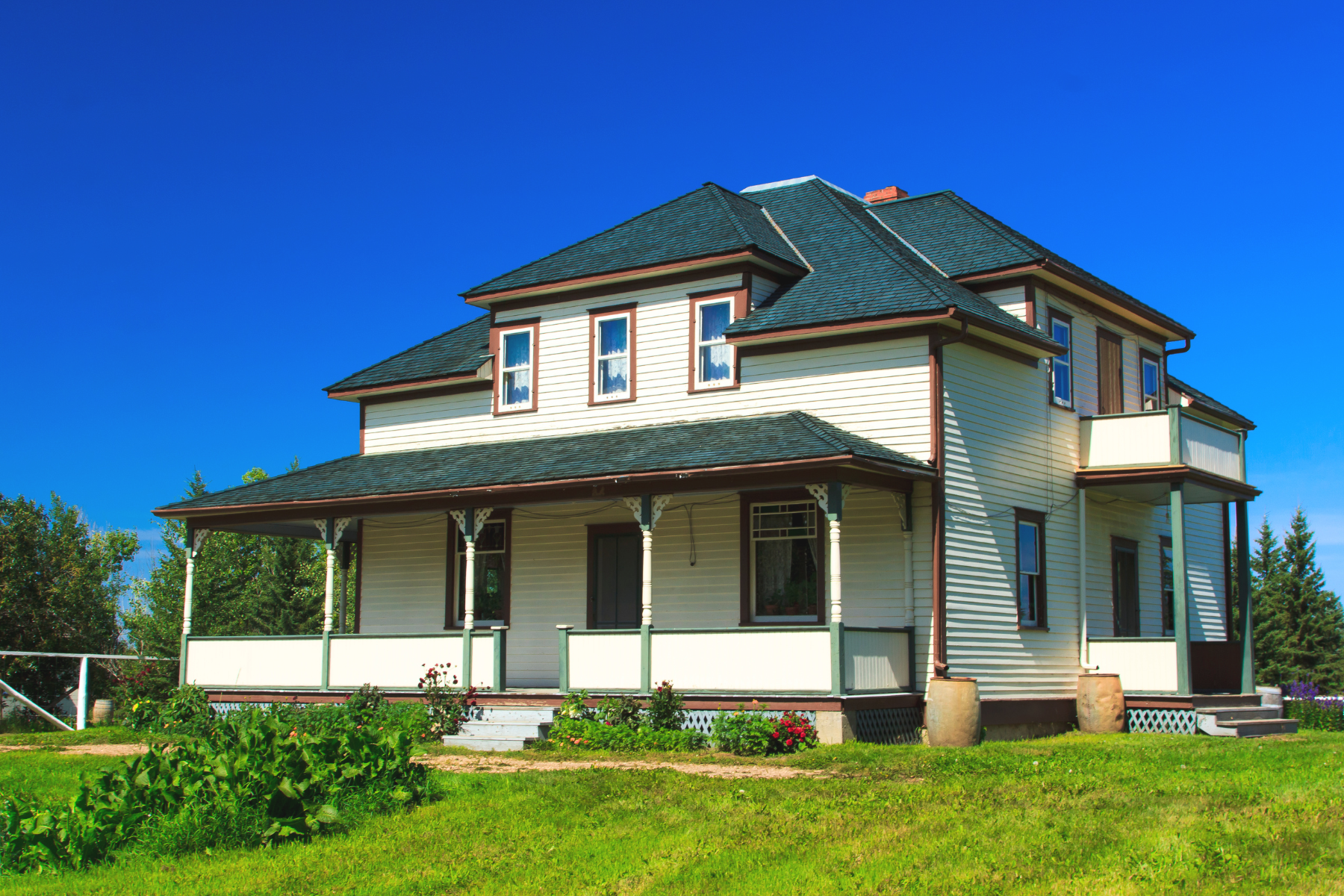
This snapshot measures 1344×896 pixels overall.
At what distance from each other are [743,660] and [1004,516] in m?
5.20

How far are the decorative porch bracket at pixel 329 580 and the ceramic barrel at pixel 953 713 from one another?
31.7ft

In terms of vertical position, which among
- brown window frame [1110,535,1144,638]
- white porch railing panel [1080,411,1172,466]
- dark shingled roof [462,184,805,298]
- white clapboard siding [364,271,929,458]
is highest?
dark shingled roof [462,184,805,298]

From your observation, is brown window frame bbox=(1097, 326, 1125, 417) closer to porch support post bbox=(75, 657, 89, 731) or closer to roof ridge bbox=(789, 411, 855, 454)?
roof ridge bbox=(789, 411, 855, 454)

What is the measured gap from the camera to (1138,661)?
21.1 meters

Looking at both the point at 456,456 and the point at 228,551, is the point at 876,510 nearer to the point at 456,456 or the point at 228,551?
the point at 456,456

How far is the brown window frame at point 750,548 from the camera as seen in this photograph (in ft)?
64.8

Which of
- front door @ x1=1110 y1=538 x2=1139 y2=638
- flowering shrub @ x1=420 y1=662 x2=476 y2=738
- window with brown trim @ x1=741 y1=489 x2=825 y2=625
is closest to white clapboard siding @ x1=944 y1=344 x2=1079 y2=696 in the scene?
front door @ x1=1110 y1=538 x2=1139 y2=638

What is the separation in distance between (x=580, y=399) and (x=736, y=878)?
14593 mm

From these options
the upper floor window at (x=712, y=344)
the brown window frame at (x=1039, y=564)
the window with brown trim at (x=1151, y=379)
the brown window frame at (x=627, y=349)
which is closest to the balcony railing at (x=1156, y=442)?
the brown window frame at (x=1039, y=564)

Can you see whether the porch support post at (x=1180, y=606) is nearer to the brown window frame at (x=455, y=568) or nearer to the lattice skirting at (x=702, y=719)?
the lattice skirting at (x=702, y=719)

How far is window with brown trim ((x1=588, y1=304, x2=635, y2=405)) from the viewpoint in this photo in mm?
22656


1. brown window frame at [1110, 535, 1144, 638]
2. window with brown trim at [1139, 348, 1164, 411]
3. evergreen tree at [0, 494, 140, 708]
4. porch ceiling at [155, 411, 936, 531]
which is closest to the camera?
porch ceiling at [155, 411, 936, 531]

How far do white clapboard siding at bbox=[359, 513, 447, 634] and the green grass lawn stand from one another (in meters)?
10.8

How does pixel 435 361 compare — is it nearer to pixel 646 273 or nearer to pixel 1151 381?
pixel 646 273
